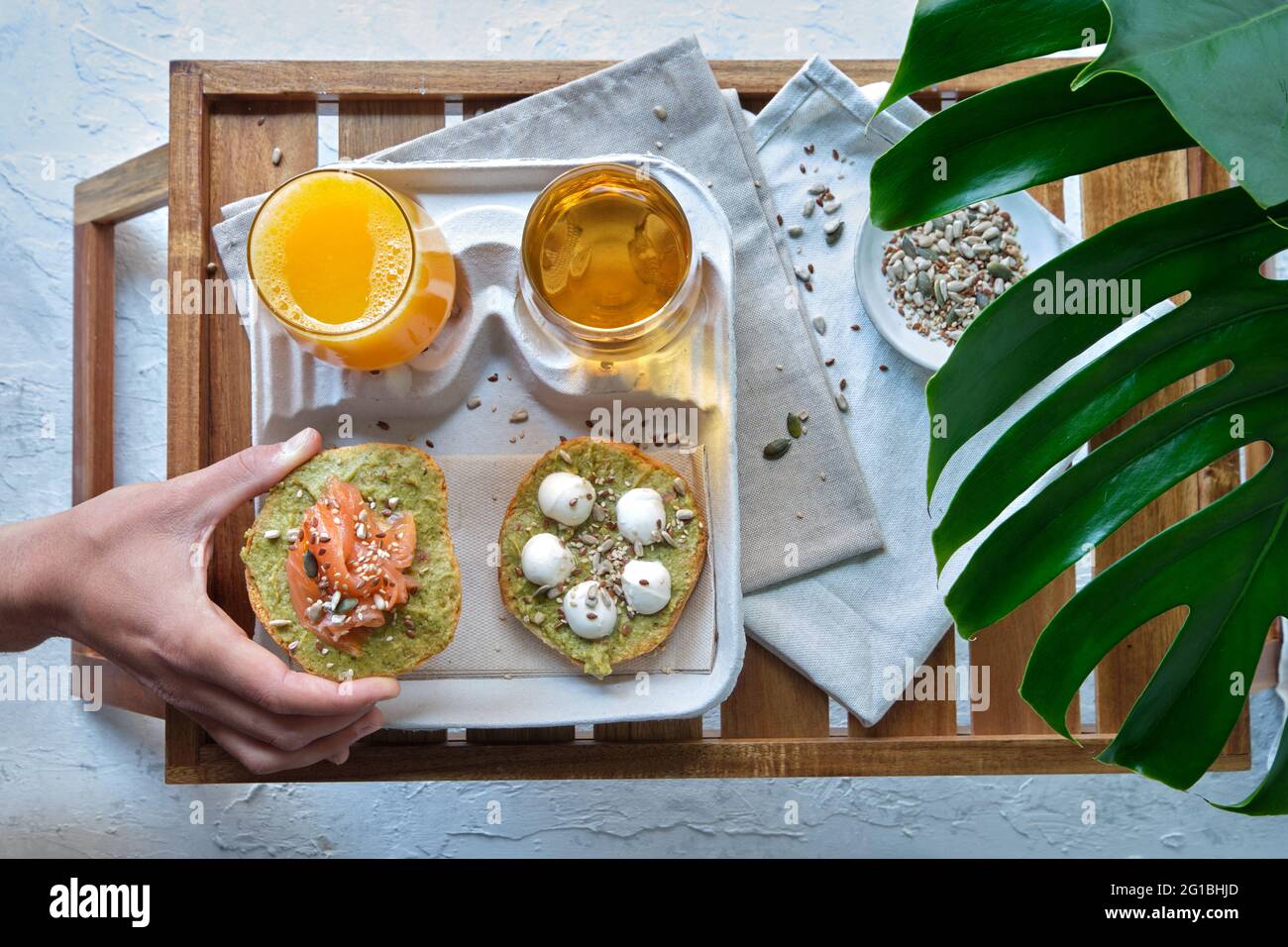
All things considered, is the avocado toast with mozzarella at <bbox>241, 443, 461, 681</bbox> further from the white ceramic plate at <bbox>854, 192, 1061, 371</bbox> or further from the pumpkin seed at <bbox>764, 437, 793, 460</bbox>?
the white ceramic plate at <bbox>854, 192, 1061, 371</bbox>

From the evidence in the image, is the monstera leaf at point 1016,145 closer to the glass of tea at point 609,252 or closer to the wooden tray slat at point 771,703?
the glass of tea at point 609,252

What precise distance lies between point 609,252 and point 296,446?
1.15ft

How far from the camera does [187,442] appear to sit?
985 millimetres

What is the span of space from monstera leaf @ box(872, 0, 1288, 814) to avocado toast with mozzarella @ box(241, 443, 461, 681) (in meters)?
0.49

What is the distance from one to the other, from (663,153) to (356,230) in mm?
360

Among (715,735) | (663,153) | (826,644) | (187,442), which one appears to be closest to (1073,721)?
(826,644)

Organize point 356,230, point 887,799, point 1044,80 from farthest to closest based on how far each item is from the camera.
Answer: point 887,799
point 356,230
point 1044,80

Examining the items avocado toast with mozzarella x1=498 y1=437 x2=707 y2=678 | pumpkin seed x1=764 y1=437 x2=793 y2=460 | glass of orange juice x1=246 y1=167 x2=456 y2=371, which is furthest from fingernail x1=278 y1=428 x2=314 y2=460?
pumpkin seed x1=764 y1=437 x2=793 y2=460

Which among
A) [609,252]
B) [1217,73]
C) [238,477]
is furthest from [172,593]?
[1217,73]

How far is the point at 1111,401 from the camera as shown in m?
0.64

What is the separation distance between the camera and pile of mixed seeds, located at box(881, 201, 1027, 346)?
1.01 m

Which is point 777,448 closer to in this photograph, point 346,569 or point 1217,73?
point 346,569

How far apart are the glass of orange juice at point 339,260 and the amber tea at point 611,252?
0.12 m

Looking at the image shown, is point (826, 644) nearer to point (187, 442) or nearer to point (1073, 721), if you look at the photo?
point (1073, 721)
